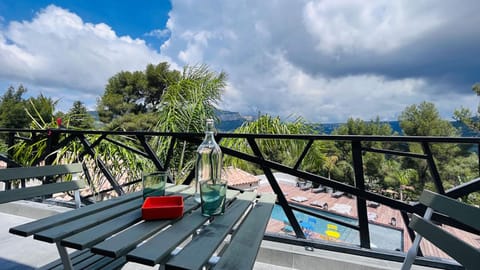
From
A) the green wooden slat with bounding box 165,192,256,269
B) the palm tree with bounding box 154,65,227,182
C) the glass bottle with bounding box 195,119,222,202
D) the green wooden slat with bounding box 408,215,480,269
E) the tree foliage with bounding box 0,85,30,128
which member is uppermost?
the tree foliage with bounding box 0,85,30,128

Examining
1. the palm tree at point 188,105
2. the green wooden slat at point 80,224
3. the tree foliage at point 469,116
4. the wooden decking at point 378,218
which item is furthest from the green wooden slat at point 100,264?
the tree foliage at point 469,116

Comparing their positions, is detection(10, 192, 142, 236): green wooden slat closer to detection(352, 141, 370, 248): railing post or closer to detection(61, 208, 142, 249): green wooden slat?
detection(61, 208, 142, 249): green wooden slat

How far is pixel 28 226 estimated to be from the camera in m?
0.86

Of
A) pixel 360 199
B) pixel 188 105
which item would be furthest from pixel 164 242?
pixel 188 105

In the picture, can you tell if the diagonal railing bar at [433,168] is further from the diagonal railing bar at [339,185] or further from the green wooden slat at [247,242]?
the green wooden slat at [247,242]

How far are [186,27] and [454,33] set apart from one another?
9.98 metres

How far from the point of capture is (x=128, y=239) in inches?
31.2

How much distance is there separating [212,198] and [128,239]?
0.36 meters

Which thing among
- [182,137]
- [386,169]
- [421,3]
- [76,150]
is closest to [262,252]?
[182,137]

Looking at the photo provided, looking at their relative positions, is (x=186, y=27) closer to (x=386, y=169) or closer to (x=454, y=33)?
(x=454, y=33)

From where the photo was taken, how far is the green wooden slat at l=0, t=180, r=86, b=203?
129 centimetres

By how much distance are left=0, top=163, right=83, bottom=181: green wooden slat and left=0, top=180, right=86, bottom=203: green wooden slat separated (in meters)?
0.11

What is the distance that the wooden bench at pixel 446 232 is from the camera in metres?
0.73

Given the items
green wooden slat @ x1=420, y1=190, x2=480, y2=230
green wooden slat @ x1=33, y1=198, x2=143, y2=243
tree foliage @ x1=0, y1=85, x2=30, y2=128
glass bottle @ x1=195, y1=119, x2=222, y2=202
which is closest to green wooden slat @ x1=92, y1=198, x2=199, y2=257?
green wooden slat @ x1=33, y1=198, x2=143, y2=243
